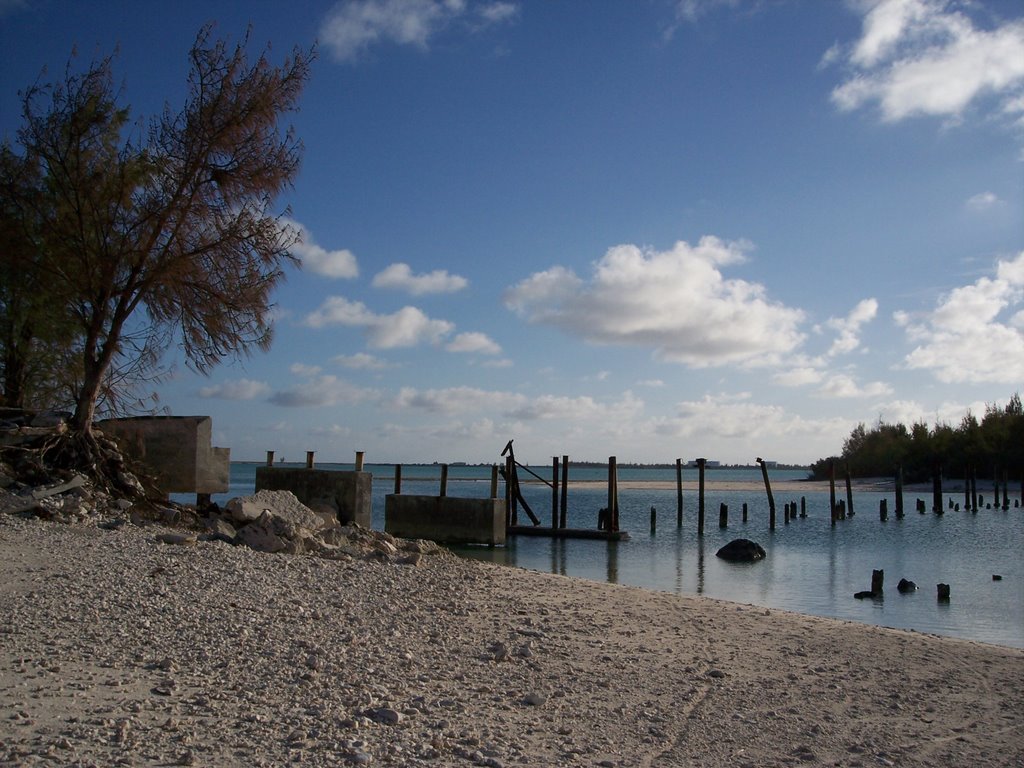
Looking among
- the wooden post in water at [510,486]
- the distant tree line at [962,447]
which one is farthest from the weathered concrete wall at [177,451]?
the distant tree line at [962,447]

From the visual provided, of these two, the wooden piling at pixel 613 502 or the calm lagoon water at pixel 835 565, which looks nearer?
the calm lagoon water at pixel 835 565

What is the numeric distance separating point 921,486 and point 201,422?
89397mm

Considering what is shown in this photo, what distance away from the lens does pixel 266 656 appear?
6.63 m

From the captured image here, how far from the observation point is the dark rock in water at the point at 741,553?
27047 millimetres

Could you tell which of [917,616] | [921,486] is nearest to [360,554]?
[917,616]

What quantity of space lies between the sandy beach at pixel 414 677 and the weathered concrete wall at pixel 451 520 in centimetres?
1677

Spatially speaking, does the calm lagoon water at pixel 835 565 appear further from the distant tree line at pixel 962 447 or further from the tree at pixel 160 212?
the distant tree line at pixel 962 447

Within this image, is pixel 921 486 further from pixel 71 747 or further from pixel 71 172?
pixel 71 747

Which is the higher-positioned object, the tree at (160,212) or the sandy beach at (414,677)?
the tree at (160,212)

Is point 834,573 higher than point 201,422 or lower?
lower

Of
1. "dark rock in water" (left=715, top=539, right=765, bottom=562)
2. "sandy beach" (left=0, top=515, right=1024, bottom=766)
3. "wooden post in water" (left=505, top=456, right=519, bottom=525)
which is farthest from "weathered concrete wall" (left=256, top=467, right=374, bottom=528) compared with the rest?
"wooden post in water" (left=505, top=456, right=519, bottom=525)

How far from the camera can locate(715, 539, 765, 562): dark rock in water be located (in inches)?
1065

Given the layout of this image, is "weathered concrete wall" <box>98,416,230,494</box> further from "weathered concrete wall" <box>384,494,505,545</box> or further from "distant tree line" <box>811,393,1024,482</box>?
"distant tree line" <box>811,393,1024,482</box>

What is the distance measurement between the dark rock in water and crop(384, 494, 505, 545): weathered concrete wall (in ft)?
23.3
